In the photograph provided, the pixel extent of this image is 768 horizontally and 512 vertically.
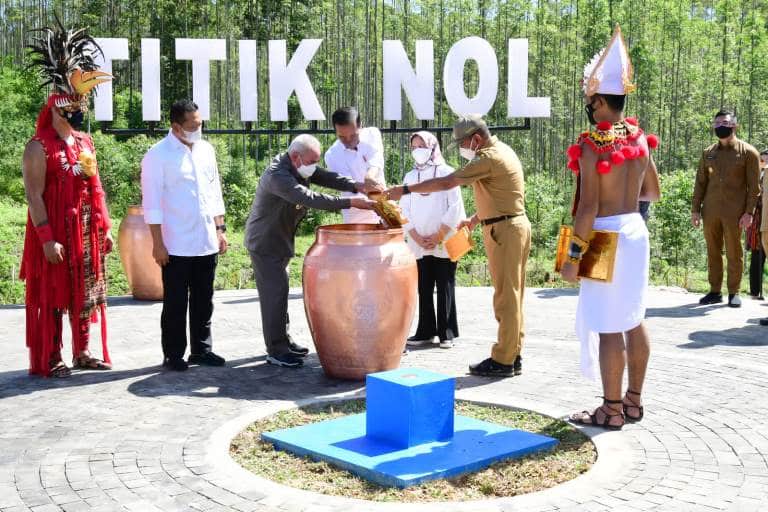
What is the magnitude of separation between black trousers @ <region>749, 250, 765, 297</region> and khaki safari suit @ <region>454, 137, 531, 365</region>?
560cm

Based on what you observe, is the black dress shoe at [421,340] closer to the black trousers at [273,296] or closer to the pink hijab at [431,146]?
the black trousers at [273,296]

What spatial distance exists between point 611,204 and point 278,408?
2561 millimetres

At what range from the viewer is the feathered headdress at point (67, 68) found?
6949mm

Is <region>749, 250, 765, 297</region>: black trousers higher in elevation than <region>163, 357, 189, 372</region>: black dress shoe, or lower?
higher

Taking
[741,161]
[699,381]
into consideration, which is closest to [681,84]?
[741,161]

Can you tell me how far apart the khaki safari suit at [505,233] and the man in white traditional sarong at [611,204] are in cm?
134

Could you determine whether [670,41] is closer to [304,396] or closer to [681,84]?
[681,84]

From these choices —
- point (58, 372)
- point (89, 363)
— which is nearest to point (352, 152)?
point (89, 363)

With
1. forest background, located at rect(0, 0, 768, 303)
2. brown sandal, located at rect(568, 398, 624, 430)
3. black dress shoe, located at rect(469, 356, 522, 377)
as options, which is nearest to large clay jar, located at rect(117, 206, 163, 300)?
black dress shoe, located at rect(469, 356, 522, 377)

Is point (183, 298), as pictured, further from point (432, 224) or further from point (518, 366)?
point (518, 366)

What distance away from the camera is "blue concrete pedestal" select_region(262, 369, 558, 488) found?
4.83m

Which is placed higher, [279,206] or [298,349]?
[279,206]

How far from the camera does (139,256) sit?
1071cm

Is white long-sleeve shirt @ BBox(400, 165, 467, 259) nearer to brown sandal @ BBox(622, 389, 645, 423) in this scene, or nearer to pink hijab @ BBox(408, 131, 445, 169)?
pink hijab @ BBox(408, 131, 445, 169)
